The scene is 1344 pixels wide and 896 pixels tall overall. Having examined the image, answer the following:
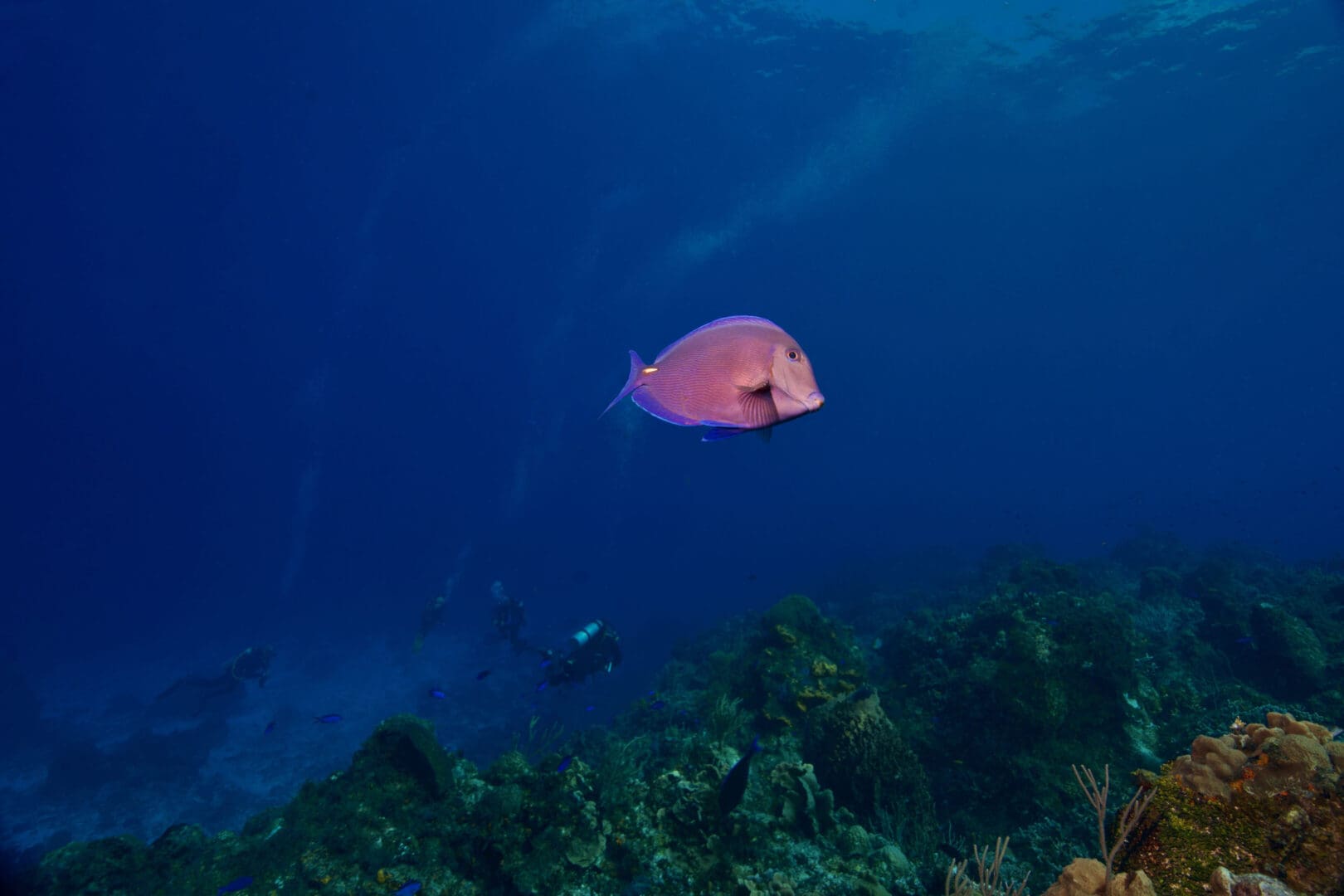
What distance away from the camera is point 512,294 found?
72.1 m

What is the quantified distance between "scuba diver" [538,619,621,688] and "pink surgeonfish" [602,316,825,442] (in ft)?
34.2

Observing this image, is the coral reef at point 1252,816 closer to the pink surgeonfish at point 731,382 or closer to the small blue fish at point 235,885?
the pink surgeonfish at point 731,382

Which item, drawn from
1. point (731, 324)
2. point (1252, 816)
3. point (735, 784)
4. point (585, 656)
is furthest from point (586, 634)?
point (731, 324)

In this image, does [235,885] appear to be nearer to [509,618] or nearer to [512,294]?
[509,618]

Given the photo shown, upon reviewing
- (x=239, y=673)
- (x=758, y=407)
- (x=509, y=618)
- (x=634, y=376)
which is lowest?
(x=239, y=673)

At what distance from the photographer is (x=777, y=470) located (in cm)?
10131

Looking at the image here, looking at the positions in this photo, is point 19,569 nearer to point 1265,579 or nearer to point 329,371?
point 329,371

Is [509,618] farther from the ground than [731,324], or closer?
closer

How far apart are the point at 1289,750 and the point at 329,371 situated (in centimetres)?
11221

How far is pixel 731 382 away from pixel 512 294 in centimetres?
7759

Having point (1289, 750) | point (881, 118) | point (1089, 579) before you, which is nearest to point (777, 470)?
point (881, 118)

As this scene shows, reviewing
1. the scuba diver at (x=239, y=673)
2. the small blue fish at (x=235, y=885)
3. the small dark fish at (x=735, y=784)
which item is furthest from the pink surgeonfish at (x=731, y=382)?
the scuba diver at (x=239, y=673)

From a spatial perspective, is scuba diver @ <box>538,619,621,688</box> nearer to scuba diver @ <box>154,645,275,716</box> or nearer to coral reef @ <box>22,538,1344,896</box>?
coral reef @ <box>22,538,1344,896</box>

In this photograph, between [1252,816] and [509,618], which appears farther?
[509,618]
